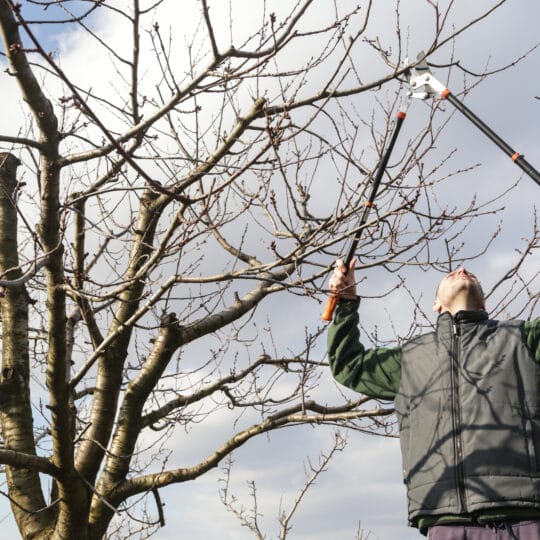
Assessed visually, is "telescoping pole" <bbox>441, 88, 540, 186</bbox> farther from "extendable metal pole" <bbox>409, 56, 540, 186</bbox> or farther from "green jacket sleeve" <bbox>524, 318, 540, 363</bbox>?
"green jacket sleeve" <bbox>524, 318, 540, 363</bbox>

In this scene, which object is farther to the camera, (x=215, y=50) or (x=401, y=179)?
(x=401, y=179)

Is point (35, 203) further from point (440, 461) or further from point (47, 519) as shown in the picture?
point (440, 461)

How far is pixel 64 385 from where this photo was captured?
5301 mm

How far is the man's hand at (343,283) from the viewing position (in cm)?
370

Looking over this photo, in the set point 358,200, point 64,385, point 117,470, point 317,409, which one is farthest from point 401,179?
point 117,470

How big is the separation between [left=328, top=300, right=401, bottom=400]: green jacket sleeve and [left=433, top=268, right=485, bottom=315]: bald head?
357 millimetres

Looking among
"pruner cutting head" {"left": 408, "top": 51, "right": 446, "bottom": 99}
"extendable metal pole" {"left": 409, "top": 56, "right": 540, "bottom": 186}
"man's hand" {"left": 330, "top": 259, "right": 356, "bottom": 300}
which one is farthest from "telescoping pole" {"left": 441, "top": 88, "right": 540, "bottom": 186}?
"man's hand" {"left": 330, "top": 259, "right": 356, "bottom": 300}

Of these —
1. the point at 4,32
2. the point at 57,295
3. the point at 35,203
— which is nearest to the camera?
the point at 4,32

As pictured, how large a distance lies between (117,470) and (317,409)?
1895 mm

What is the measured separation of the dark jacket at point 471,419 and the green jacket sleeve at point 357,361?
103mm

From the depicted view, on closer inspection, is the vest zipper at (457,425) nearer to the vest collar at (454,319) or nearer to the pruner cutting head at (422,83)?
the vest collar at (454,319)

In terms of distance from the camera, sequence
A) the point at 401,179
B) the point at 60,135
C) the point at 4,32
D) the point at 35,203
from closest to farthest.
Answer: the point at 4,32 → the point at 60,135 → the point at 401,179 → the point at 35,203

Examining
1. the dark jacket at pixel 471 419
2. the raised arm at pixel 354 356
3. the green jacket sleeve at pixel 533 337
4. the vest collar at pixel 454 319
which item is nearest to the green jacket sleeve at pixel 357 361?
the raised arm at pixel 354 356

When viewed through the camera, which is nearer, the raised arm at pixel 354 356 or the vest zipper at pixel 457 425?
the vest zipper at pixel 457 425
